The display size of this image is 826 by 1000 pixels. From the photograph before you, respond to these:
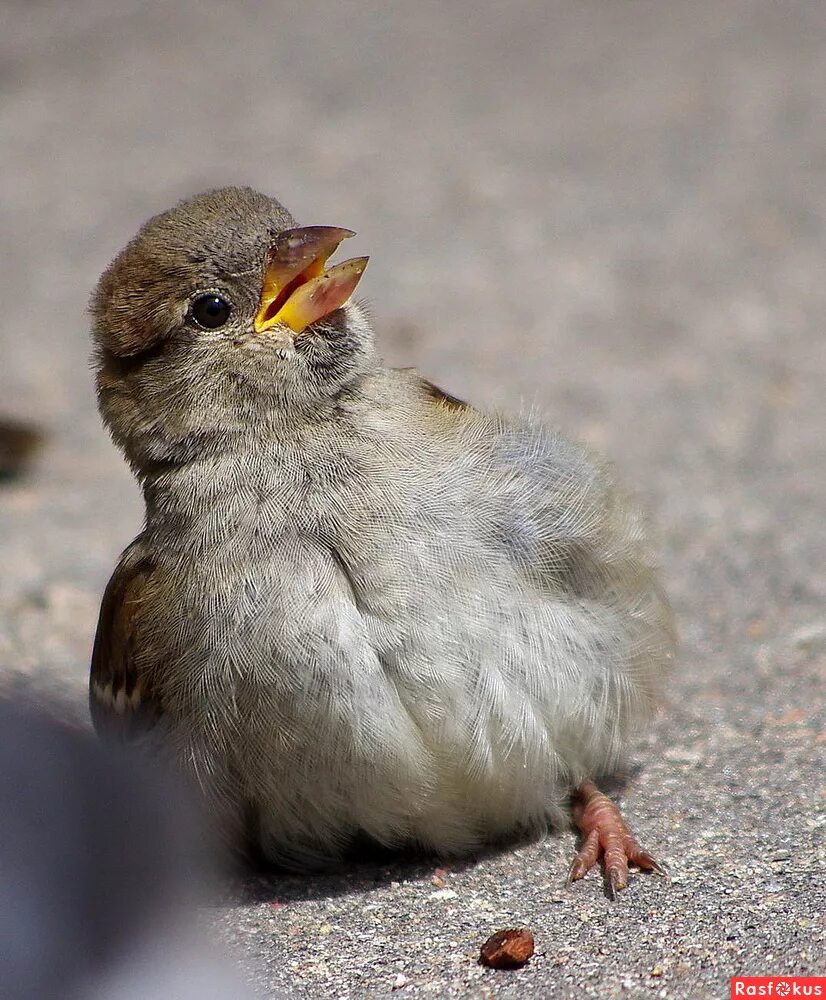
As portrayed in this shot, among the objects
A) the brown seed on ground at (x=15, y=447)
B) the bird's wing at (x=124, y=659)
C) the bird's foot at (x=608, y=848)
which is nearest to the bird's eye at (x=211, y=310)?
the bird's wing at (x=124, y=659)

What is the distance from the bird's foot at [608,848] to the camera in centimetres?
368

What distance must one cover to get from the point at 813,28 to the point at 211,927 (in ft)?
32.7

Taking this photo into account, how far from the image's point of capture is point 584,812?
395 centimetres

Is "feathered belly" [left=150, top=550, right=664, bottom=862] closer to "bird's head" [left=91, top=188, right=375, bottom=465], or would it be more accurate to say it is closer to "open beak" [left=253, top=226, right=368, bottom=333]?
"bird's head" [left=91, top=188, right=375, bottom=465]

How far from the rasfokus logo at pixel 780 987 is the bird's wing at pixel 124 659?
1661mm

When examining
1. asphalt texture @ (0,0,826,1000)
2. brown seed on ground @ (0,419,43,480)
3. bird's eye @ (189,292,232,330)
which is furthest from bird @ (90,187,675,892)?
brown seed on ground @ (0,419,43,480)

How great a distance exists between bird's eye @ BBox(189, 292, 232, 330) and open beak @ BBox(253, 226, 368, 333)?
9 centimetres

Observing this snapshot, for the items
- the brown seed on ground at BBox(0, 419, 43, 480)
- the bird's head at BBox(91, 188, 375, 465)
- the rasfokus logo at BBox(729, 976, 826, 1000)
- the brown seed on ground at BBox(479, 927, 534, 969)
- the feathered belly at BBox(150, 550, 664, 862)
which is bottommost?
the rasfokus logo at BBox(729, 976, 826, 1000)

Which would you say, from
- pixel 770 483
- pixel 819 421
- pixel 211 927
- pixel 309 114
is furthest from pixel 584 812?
pixel 309 114

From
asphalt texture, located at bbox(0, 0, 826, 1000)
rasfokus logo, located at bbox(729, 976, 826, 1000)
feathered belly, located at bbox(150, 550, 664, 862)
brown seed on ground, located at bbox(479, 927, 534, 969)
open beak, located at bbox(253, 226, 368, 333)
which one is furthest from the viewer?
open beak, located at bbox(253, 226, 368, 333)

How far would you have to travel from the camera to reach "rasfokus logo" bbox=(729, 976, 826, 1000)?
9.91ft

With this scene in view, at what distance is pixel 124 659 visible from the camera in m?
3.93

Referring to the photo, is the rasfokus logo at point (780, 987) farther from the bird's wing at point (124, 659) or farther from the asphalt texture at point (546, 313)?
the bird's wing at point (124, 659)

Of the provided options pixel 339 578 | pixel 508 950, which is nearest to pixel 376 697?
pixel 339 578
